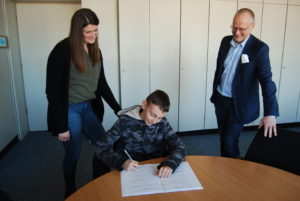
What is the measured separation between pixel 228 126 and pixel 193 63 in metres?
1.78

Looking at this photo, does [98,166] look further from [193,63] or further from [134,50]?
[193,63]

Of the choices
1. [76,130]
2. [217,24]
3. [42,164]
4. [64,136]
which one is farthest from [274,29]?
[42,164]

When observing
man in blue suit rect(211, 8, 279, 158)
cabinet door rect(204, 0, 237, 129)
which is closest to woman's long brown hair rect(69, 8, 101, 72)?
man in blue suit rect(211, 8, 279, 158)

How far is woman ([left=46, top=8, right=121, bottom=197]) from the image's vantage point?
61.9 inches

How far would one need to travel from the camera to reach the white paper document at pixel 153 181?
1.02 meters

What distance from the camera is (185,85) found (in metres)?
3.60

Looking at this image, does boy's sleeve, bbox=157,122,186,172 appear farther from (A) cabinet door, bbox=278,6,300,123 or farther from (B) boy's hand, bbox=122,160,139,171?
(A) cabinet door, bbox=278,6,300,123

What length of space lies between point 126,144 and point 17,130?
105 inches

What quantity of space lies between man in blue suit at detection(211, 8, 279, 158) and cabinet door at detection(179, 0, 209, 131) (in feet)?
4.89

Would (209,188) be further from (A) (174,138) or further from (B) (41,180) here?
(B) (41,180)

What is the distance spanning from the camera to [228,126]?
196cm

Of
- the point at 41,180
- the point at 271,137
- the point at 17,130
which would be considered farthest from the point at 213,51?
the point at 17,130

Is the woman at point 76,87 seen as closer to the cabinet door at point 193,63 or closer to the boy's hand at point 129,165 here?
the boy's hand at point 129,165

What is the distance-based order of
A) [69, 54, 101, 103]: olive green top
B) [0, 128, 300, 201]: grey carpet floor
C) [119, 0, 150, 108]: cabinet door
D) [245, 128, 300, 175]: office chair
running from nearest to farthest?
1. [245, 128, 300, 175]: office chair
2. [69, 54, 101, 103]: olive green top
3. [0, 128, 300, 201]: grey carpet floor
4. [119, 0, 150, 108]: cabinet door
